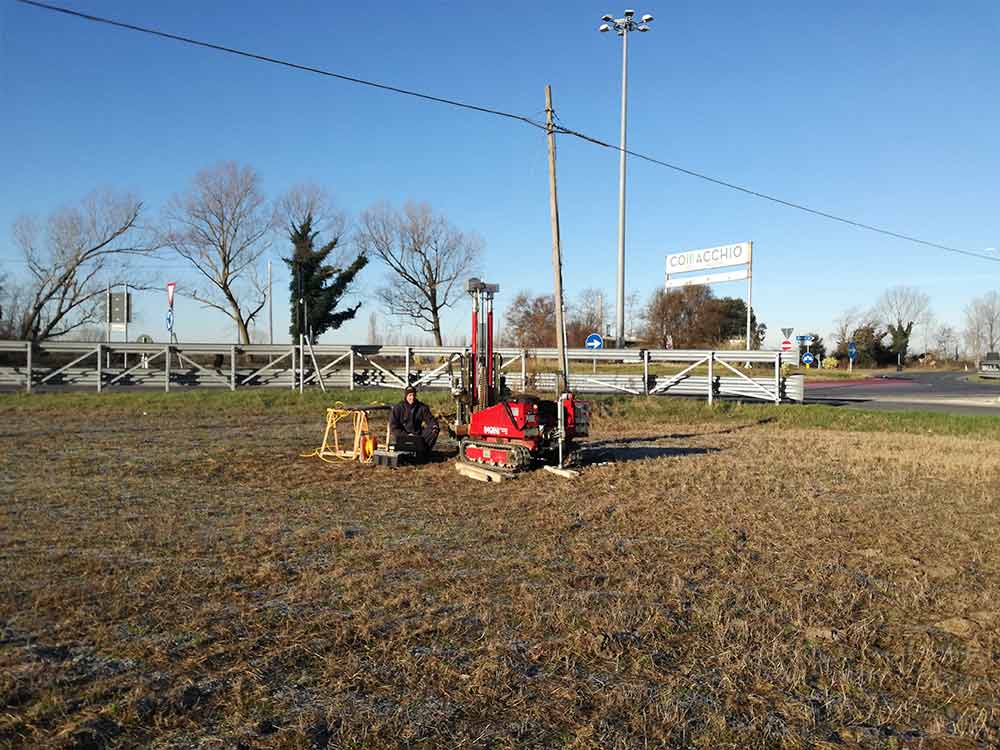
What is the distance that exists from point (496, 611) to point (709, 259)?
31.8m

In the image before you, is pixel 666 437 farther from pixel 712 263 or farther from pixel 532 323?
pixel 532 323

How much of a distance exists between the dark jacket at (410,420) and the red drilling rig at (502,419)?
1.97ft

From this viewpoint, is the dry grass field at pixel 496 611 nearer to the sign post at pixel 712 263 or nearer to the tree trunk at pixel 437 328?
the sign post at pixel 712 263

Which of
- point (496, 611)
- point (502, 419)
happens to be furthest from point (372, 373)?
point (496, 611)

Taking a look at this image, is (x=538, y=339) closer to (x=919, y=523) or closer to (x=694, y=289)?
(x=694, y=289)

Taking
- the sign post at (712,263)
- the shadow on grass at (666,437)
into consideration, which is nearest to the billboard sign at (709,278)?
the sign post at (712,263)

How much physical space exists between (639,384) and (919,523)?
16.2m

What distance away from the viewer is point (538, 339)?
5822cm

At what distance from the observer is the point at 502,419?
1261cm

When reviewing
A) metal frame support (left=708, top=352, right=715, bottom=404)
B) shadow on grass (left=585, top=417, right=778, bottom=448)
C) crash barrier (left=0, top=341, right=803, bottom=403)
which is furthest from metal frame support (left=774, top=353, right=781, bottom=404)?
shadow on grass (left=585, top=417, right=778, bottom=448)

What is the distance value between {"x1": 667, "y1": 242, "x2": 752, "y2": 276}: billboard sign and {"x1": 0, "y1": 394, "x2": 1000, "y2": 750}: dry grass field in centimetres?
2343

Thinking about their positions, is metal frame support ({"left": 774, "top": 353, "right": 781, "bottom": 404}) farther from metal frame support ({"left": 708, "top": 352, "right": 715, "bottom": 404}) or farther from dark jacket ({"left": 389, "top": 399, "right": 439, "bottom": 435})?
dark jacket ({"left": 389, "top": 399, "right": 439, "bottom": 435})

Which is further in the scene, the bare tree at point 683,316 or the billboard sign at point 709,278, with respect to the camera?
the bare tree at point 683,316

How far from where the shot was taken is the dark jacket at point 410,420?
13.7m
